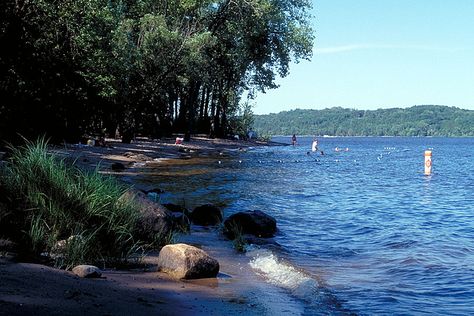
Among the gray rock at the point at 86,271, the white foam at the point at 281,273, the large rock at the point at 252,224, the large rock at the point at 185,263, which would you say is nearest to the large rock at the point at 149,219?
the large rock at the point at 185,263

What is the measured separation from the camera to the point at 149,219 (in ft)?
30.8

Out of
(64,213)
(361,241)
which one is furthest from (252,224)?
(64,213)

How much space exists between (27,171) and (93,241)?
1.76m

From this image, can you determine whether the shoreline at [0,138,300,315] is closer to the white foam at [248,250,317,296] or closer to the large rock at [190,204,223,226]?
the white foam at [248,250,317,296]

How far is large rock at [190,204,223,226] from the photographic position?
14023mm

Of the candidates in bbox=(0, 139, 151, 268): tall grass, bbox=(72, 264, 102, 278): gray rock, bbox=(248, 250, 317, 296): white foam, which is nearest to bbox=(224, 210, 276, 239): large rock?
bbox=(248, 250, 317, 296): white foam

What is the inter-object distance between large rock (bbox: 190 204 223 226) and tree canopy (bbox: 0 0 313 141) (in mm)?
5735

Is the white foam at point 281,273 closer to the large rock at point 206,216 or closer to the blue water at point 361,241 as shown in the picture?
the blue water at point 361,241

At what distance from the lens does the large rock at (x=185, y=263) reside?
787cm

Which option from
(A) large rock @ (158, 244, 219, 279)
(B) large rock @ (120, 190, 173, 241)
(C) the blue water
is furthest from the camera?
(B) large rock @ (120, 190, 173, 241)

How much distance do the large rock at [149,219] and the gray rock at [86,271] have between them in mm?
2291

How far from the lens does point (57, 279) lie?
623 cm

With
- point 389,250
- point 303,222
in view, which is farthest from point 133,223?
point 303,222

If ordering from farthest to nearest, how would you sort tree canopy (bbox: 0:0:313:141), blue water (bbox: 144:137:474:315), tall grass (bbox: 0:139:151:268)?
tree canopy (bbox: 0:0:313:141) < blue water (bbox: 144:137:474:315) < tall grass (bbox: 0:139:151:268)
